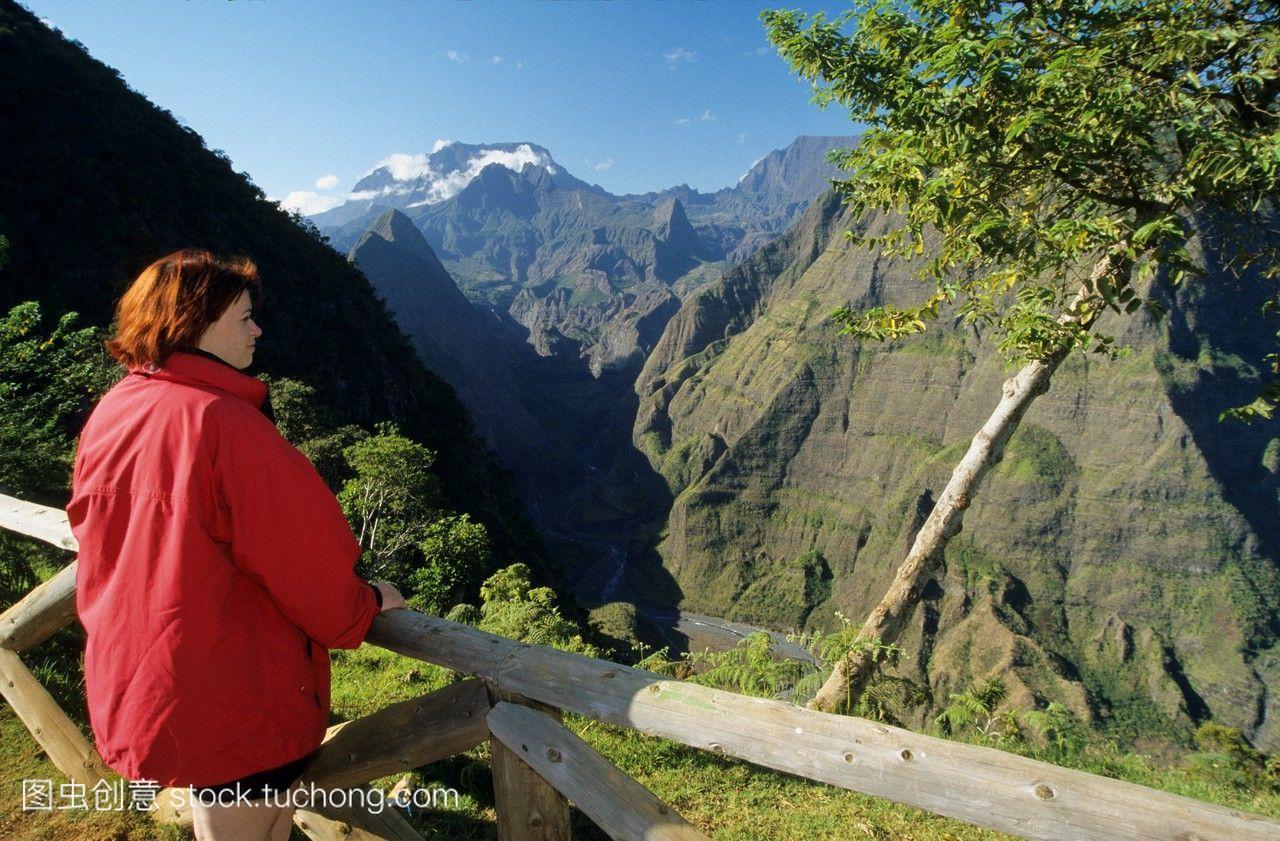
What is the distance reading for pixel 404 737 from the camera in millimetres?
2828

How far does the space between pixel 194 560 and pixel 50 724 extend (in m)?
3.95

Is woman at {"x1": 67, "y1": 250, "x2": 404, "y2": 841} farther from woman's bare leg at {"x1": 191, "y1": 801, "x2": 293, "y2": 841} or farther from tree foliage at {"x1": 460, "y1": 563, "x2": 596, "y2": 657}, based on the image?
tree foliage at {"x1": 460, "y1": 563, "x2": 596, "y2": 657}

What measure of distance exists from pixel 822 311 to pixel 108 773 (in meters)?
171

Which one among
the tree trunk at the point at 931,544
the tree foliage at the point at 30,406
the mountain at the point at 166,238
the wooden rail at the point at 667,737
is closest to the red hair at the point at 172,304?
the wooden rail at the point at 667,737

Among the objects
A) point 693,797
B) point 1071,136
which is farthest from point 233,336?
point 693,797

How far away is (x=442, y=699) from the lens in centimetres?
280

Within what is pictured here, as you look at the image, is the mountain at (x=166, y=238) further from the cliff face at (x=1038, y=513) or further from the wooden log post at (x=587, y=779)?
the cliff face at (x=1038, y=513)

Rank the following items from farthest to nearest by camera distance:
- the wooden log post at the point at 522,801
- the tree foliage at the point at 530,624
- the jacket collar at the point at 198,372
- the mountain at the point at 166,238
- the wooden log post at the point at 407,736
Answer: the mountain at the point at 166,238 → the tree foliage at the point at 530,624 → the wooden log post at the point at 407,736 → the wooden log post at the point at 522,801 → the jacket collar at the point at 198,372

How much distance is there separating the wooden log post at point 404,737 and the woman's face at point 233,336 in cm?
153

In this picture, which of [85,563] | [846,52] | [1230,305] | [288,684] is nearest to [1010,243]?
[846,52]

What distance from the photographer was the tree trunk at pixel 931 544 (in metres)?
5.62

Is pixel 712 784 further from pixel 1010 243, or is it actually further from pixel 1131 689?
pixel 1131 689

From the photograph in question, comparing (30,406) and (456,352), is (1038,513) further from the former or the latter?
(456,352)

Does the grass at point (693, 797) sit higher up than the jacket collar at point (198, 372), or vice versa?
the jacket collar at point (198, 372)
